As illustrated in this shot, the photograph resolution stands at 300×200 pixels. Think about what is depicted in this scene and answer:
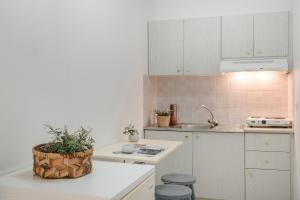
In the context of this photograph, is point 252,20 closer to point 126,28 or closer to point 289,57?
point 289,57

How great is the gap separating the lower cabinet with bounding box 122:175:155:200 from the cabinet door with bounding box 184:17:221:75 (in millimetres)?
2435

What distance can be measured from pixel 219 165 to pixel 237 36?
5.34 feet

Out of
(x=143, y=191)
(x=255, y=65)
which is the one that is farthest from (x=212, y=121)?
(x=143, y=191)

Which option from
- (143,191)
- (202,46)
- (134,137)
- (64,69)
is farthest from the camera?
(202,46)

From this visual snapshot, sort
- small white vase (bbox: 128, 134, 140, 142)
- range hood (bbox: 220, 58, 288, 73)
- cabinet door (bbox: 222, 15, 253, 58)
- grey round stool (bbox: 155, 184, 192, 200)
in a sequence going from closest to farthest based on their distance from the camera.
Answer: grey round stool (bbox: 155, 184, 192, 200), small white vase (bbox: 128, 134, 140, 142), range hood (bbox: 220, 58, 288, 73), cabinet door (bbox: 222, 15, 253, 58)

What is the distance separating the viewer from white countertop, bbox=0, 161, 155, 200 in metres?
1.60

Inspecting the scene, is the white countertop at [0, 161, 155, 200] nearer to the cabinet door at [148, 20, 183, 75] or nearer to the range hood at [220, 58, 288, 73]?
the range hood at [220, 58, 288, 73]

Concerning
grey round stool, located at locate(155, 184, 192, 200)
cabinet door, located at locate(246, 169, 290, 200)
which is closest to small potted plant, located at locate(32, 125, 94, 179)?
grey round stool, located at locate(155, 184, 192, 200)

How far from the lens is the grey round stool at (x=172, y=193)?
9.05 feet

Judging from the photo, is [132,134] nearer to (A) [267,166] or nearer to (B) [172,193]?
(B) [172,193]

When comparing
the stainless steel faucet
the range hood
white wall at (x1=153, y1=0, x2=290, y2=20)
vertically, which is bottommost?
the stainless steel faucet

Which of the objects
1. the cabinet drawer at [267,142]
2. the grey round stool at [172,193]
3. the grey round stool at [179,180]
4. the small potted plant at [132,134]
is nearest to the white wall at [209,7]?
the cabinet drawer at [267,142]

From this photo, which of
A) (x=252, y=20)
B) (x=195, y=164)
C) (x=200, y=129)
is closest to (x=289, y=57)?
(x=252, y=20)

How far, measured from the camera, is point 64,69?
102 inches
